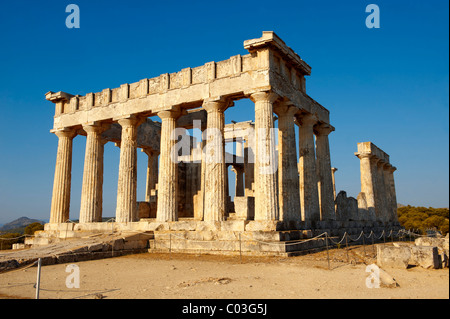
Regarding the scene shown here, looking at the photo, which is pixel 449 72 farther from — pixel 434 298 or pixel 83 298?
pixel 83 298

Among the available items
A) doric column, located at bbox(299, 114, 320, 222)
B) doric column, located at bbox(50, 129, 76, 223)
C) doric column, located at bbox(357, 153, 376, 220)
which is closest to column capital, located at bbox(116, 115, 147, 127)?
doric column, located at bbox(50, 129, 76, 223)

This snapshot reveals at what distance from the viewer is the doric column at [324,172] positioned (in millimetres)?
20297

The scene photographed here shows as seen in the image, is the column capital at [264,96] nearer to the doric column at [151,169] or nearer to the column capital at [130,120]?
the column capital at [130,120]

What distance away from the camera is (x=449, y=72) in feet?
15.0

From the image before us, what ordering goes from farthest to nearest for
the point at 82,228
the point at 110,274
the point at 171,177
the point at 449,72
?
the point at 82,228 < the point at 171,177 < the point at 110,274 < the point at 449,72

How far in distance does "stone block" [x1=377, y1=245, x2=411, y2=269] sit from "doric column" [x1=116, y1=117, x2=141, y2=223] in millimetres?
13220

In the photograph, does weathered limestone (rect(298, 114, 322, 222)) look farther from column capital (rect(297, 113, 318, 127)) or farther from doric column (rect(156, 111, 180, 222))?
doric column (rect(156, 111, 180, 222))

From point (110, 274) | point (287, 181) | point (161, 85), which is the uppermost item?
point (161, 85)

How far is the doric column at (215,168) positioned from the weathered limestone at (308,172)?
472 cm

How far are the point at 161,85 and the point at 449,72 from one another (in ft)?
52.6

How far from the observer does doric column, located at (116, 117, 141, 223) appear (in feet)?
62.8

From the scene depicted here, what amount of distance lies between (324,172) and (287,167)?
4704mm

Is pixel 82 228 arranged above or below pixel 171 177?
below
